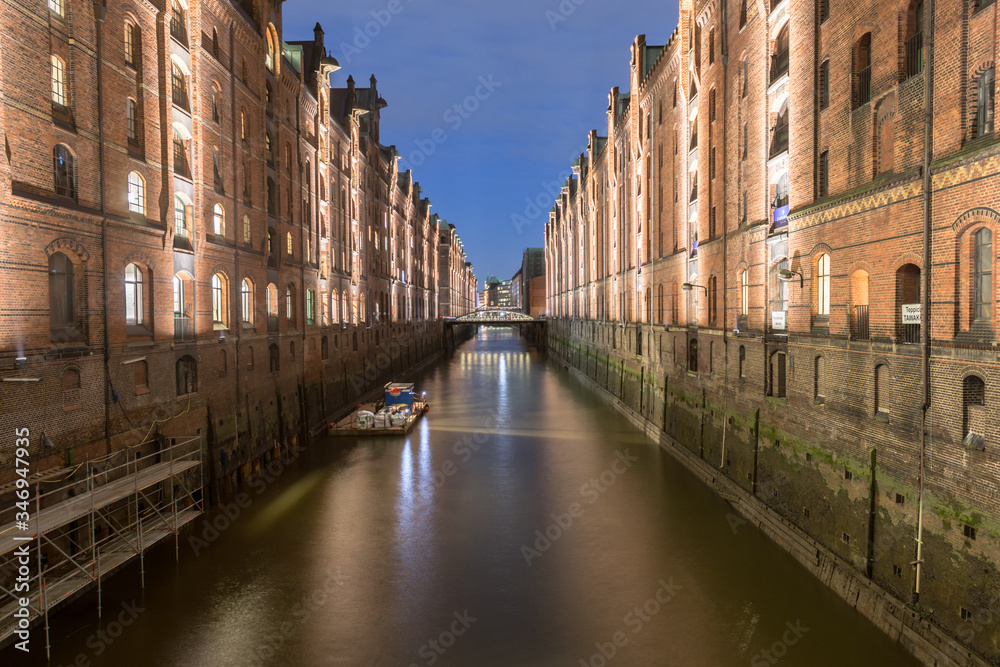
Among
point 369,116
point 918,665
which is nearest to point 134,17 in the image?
point 918,665

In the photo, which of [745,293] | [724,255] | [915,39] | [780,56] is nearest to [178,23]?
[780,56]

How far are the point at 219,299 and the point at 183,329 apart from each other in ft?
9.76

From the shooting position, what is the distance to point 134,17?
1511 centimetres

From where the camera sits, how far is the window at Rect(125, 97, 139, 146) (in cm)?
1506

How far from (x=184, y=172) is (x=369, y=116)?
33.5m

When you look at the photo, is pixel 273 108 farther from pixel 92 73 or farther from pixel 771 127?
pixel 771 127

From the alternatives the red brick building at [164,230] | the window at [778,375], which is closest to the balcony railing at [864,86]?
the window at [778,375]

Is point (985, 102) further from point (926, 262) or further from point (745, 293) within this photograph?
point (745, 293)

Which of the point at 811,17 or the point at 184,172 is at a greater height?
the point at 811,17

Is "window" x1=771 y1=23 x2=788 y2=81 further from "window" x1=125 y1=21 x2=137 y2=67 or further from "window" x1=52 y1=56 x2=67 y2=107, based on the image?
"window" x1=52 y1=56 x2=67 y2=107

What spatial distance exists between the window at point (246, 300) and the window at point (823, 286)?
18.1 metres

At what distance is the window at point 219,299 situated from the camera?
19625mm

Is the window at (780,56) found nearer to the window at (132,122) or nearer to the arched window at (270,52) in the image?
the window at (132,122)


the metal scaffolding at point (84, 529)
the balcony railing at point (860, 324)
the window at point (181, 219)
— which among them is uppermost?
the window at point (181, 219)
